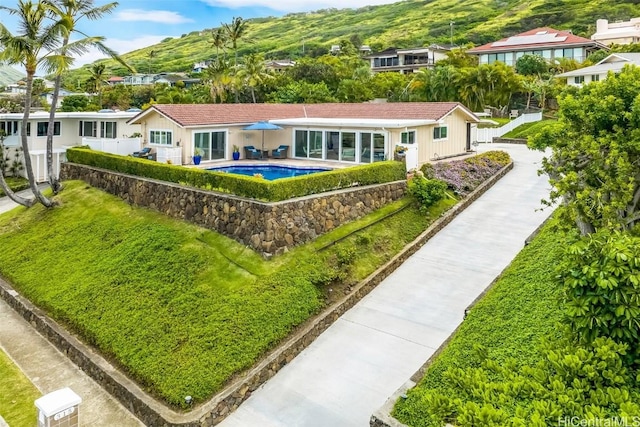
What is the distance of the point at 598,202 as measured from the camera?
8.55 m

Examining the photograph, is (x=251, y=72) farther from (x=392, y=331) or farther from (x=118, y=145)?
(x=392, y=331)

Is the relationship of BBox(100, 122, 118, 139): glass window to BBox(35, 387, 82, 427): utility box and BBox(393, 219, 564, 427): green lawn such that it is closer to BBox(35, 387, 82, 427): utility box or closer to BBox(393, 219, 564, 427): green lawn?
BBox(35, 387, 82, 427): utility box

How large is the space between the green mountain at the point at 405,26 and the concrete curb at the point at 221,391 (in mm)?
47849

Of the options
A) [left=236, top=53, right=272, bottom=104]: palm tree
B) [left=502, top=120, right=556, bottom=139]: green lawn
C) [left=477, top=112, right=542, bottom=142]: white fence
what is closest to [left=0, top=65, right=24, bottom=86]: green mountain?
[left=236, top=53, right=272, bottom=104]: palm tree

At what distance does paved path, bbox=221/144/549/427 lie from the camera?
10.8 m

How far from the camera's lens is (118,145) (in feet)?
89.5

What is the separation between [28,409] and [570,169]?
13.6 m

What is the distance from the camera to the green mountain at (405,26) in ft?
319

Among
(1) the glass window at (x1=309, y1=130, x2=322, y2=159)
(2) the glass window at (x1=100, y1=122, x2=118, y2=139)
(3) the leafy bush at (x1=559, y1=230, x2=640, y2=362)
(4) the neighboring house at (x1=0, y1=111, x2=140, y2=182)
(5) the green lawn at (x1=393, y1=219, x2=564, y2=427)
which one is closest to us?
(3) the leafy bush at (x1=559, y1=230, x2=640, y2=362)

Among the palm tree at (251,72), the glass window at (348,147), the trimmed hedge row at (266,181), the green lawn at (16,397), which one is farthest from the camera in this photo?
the palm tree at (251,72)

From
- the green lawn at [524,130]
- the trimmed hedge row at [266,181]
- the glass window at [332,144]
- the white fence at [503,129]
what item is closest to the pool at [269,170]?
the glass window at [332,144]

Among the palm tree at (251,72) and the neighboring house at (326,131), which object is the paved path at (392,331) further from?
the palm tree at (251,72)

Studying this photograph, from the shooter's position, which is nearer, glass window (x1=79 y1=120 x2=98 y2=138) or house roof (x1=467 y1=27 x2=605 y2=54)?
glass window (x1=79 y1=120 x2=98 y2=138)

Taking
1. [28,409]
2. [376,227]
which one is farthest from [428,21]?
[28,409]
